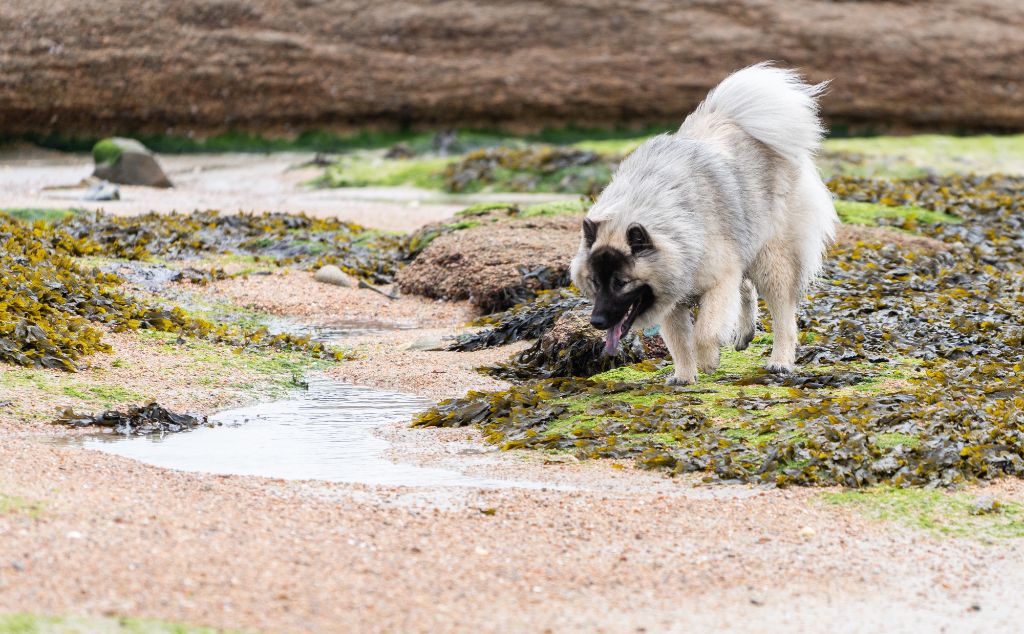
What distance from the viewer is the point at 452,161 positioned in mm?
23969

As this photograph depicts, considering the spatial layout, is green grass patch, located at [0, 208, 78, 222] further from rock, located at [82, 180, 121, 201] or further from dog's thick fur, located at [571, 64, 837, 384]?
dog's thick fur, located at [571, 64, 837, 384]

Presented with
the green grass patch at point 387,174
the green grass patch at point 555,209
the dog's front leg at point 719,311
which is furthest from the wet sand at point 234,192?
the dog's front leg at point 719,311

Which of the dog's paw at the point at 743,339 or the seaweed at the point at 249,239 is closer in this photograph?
the dog's paw at the point at 743,339

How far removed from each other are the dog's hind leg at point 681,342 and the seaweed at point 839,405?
0.61ft

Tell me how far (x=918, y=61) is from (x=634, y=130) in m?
6.46

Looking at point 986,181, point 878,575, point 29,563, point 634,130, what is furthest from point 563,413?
point 634,130

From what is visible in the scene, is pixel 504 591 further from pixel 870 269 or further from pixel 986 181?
pixel 986 181

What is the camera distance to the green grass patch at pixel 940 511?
20.6 feet

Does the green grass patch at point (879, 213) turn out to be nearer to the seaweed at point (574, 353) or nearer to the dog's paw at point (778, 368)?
the seaweed at point (574, 353)

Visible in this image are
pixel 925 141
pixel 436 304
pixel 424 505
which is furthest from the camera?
pixel 925 141

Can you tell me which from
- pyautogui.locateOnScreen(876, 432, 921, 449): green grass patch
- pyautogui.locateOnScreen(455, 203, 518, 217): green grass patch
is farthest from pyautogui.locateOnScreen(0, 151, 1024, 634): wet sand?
pyautogui.locateOnScreen(455, 203, 518, 217): green grass patch

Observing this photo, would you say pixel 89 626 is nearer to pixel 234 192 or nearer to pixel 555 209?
pixel 555 209

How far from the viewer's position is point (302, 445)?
8016 mm

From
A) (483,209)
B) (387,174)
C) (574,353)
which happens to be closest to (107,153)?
(387,174)
